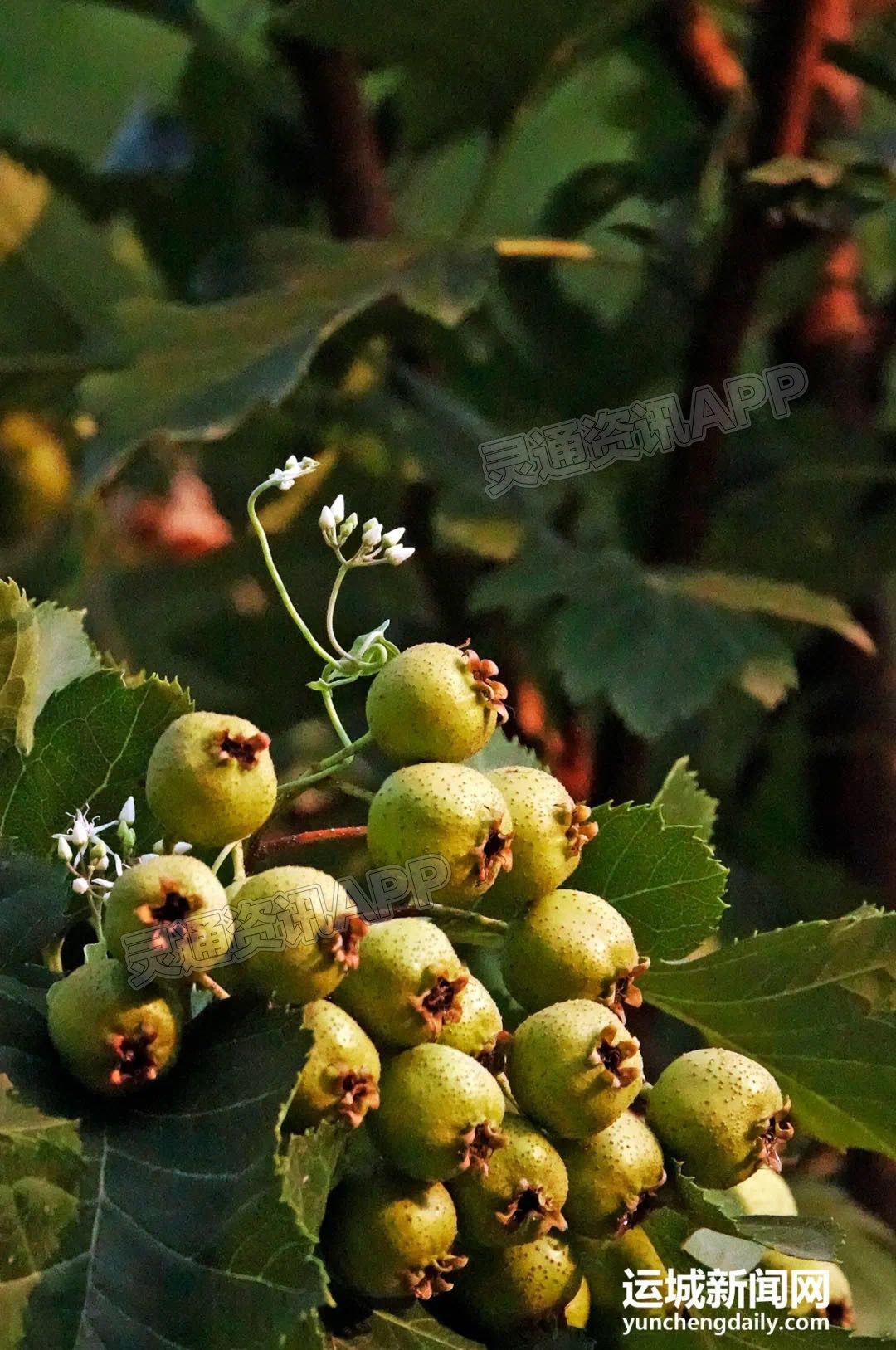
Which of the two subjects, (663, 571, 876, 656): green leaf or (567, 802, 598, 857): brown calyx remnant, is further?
(663, 571, 876, 656): green leaf

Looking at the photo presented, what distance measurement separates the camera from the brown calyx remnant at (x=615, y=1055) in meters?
0.42

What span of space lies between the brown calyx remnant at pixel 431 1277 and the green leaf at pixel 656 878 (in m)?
0.13

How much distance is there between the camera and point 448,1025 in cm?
43

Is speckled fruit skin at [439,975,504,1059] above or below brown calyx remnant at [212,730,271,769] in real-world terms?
below

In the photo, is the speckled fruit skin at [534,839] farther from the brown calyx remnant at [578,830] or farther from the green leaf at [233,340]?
the green leaf at [233,340]

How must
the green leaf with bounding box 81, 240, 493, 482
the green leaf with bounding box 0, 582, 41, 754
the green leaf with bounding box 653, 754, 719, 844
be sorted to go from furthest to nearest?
1. the green leaf with bounding box 81, 240, 493, 482
2. the green leaf with bounding box 653, 754, 719, 844
3. the green leaf with bounding box 0, 582, 41, 754

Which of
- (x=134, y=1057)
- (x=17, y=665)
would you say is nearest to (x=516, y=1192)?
(x=134, y=1057)

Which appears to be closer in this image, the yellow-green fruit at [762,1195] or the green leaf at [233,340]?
the yellow-green fruit at [762,1195]

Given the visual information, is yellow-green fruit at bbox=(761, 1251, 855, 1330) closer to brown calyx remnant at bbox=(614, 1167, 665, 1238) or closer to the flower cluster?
brown calyx remnant at bbox=(614, 1167, 665, 1238)

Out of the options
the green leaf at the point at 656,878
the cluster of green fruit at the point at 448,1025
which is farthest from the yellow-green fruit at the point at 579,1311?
the green leaf at the point at 656,878

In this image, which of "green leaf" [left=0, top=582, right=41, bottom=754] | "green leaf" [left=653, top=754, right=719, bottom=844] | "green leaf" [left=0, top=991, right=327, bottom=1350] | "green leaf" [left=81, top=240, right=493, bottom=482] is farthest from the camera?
"green leaf" [left=81, top=240, right=493, bottom=482]

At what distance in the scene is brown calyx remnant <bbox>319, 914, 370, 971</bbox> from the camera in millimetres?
403

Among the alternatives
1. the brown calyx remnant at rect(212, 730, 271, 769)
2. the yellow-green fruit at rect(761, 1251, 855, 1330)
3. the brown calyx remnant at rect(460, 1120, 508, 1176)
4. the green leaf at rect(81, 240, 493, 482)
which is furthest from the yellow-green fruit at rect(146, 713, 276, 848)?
the green leaf at rect(81, 240, 493, 482)

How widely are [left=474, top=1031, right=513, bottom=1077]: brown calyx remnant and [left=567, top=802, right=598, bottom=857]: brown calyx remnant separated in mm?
57
